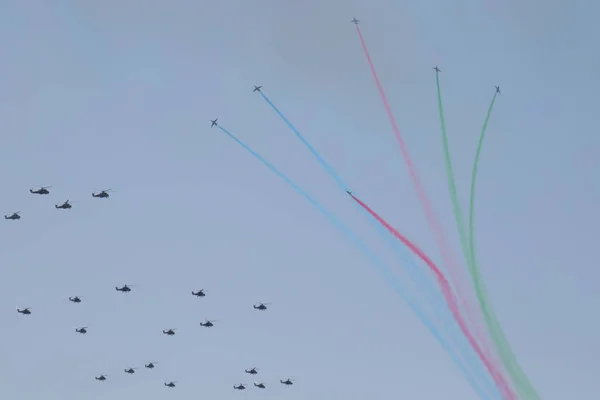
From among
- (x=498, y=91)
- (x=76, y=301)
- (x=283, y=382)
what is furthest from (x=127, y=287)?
(x=498, y=91)

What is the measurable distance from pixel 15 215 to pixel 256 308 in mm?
36136

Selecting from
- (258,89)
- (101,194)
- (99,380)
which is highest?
(258,89)

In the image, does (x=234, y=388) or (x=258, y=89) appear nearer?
(x=258, y=89)

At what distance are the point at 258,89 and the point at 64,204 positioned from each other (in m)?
29.5

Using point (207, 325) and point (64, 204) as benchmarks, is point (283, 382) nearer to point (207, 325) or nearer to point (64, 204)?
point (207, 325)

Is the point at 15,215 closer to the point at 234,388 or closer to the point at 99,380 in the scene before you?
the point at 99,380

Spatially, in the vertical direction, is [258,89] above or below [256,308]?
above

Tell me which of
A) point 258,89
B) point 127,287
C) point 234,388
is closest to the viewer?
point 258,89

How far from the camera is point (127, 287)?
162375 mm

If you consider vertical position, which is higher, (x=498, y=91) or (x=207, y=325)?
(x=498, y=91)

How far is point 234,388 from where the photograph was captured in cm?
17275

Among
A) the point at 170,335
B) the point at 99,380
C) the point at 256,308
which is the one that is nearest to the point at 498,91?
the point at 256,308

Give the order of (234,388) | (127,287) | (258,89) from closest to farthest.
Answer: (258,89) → (127,287) → (234,388)

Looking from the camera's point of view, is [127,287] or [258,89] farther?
[127,287]
